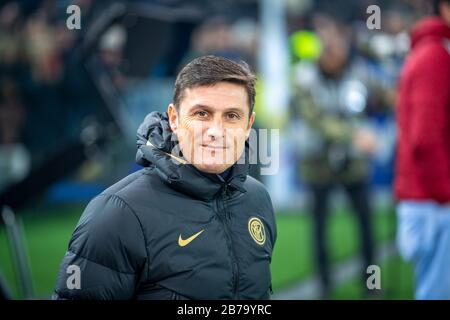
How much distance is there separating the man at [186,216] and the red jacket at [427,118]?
64.5 inches

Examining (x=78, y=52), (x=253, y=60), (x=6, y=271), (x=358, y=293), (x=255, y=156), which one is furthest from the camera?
(x=253, y=60)

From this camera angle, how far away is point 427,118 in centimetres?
347

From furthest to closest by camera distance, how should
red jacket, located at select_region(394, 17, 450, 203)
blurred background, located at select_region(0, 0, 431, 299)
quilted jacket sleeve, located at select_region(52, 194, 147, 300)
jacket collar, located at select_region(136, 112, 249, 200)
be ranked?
blurred background, located at select_region(0, 0, 431, 299) < red jacket, located at select_region(394, 17, 450, 203) < jacket collar, located at select_region(136, 112, 249, 200) < quilted jacket sleeve, located at select_region(52, 194, 147, 300)

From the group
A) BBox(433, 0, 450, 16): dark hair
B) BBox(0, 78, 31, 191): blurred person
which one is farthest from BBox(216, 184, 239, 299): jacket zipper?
BBox(0, 78, 31, 191): blurred person

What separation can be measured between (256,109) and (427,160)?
5.14m

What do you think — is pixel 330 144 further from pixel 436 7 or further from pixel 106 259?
pixel 106 259

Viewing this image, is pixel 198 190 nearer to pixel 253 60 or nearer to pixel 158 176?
pixel 158 176

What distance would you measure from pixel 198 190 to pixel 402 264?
5.66m

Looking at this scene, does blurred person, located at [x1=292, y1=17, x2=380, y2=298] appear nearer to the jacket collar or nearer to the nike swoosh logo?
the jacket collar

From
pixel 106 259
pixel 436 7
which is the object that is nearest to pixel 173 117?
pixel 106 259

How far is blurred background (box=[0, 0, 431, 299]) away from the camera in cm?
508

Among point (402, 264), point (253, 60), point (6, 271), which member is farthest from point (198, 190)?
point (253, 60)

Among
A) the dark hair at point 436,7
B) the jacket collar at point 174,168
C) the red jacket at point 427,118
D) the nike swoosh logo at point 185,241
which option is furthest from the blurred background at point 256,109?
the nike swoosh logo at point 185,241
